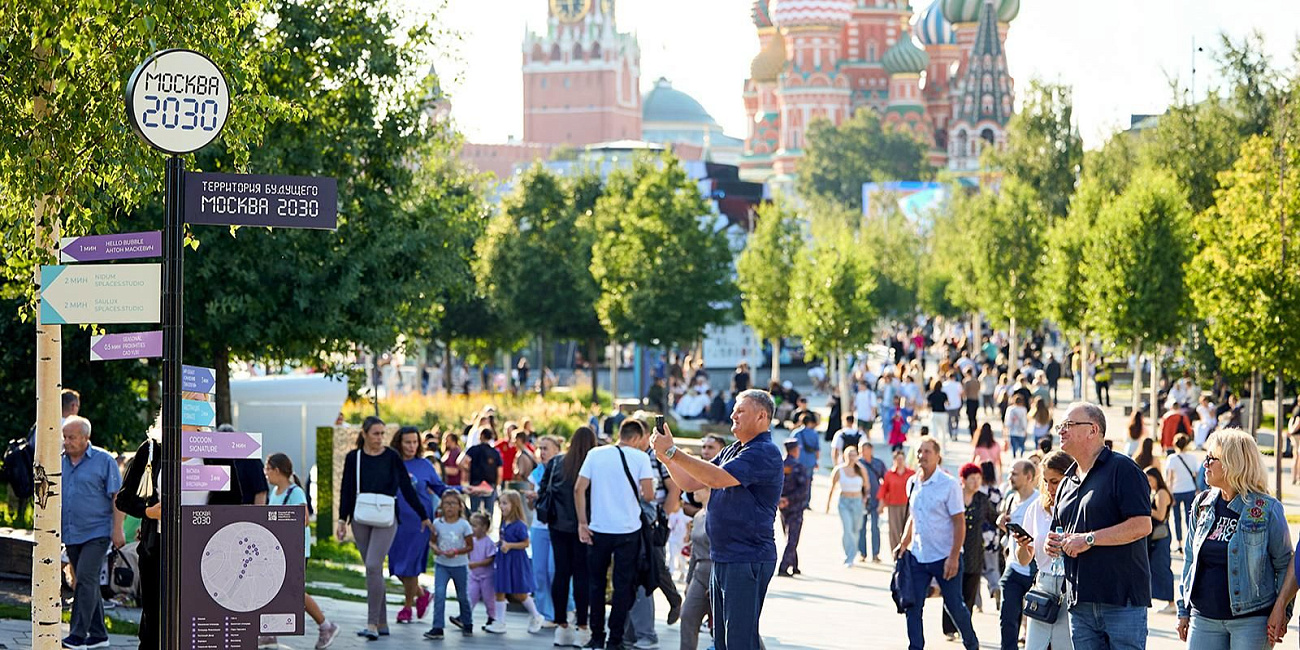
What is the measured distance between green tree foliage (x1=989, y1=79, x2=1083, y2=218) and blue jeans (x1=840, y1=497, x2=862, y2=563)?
38.8 meters

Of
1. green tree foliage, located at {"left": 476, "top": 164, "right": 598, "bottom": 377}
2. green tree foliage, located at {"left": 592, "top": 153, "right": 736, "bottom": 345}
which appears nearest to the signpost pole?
green tree foliage, located at {"left": 592, "top": 153, "right": 736, "bottom": 345}

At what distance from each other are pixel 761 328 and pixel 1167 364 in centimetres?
1296

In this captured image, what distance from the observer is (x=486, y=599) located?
12.5 meters

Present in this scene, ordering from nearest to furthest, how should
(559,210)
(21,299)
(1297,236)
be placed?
(21,299) → (1297,236) → (559,210)

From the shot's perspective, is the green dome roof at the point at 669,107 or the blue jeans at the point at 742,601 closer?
the blue jeans at the point at 742,601

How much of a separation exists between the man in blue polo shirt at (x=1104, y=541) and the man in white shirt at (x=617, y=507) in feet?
12.2

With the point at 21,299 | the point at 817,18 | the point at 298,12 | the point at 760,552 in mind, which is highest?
the point at 817,18

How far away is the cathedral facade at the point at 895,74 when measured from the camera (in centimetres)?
12762

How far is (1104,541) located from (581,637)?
4.85 m

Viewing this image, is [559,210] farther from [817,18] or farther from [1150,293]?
[817,18]

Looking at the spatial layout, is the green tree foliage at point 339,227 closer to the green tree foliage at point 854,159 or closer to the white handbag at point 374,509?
the white handbag at point 374,509

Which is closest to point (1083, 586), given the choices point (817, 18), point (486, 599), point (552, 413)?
point (486, 599)

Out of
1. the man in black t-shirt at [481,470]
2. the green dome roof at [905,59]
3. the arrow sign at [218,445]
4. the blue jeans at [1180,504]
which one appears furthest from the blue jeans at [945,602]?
the green dome roof at [905,59]

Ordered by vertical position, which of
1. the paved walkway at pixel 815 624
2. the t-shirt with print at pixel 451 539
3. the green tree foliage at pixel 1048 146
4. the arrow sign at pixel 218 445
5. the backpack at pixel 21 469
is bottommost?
the paved walkway at pixel 815 624
